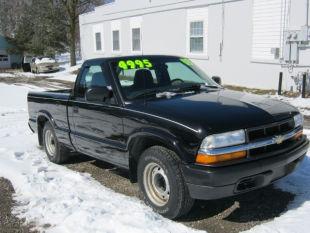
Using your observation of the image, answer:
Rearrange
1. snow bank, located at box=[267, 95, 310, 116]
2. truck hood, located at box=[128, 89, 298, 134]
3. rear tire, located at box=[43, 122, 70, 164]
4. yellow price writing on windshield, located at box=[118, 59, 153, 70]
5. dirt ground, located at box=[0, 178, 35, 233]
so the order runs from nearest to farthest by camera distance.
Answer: truck hood, located at box=[128, 89, 298, 134], dirt ground, located at box=[0, 178, 35, 233], yellow price writing on windshield, located at box=[118, 59, 153, 70], rear tire, located at box=[43, 122, 70, 164], snow bank, located at box=[267, 95, 310, 116]

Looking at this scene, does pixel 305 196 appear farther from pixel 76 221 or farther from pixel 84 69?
pixel 84 69

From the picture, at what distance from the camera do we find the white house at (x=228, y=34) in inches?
553

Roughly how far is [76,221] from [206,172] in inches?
59.6

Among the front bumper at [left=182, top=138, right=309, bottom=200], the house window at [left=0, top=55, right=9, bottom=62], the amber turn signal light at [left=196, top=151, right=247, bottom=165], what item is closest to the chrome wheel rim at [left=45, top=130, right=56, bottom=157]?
the front bumper at [left=182, top=138, right=309, bottom=200]

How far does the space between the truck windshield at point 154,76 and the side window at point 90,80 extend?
0.25 meters

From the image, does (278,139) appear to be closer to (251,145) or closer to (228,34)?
(251,145)

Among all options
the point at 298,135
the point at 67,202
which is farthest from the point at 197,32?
the point at 67,202

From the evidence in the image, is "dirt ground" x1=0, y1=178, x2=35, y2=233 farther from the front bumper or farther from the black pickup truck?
the front bumper

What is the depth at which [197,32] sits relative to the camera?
18469mm

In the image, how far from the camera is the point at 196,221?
14.5ft

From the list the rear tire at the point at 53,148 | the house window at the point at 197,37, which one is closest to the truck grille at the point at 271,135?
the rear tire at the point at 53,148

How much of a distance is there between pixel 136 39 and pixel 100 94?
19.3 meters

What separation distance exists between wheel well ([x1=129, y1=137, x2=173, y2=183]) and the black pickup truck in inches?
0.5

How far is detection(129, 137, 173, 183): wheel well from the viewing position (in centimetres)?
456
